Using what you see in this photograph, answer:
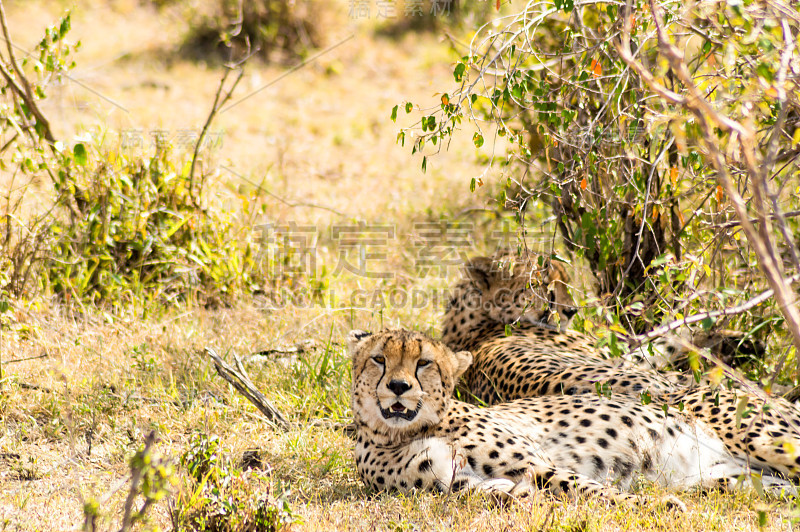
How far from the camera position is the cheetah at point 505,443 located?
125 inches

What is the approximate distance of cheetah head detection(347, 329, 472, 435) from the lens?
3270mm

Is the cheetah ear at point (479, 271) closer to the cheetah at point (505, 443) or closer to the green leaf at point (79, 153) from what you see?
the cheetah at point (505, 443)

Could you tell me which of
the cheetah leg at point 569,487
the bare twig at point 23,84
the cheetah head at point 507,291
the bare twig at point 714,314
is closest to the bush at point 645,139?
the bare twig at point 714,314

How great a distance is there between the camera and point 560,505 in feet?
9.76

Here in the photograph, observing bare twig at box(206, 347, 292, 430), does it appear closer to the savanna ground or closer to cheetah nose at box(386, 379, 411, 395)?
the savanna ground

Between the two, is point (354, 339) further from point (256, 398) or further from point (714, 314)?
point (714, 314)

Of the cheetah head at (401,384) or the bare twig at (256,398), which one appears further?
the bare twig at (256,398)

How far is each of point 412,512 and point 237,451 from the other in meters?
0.95

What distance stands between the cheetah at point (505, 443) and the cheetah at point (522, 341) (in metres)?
0.39

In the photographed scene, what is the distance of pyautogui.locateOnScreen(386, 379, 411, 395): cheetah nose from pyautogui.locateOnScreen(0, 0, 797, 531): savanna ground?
375mm

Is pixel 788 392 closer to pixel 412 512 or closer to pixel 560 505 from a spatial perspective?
pixel 560 505

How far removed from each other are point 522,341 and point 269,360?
1.30m

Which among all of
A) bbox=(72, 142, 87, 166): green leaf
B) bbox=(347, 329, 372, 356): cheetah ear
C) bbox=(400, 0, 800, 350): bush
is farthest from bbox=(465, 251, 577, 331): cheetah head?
bbox=(72, 142, 87, 166): green leaf

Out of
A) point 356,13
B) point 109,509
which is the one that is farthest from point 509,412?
point 356,13
